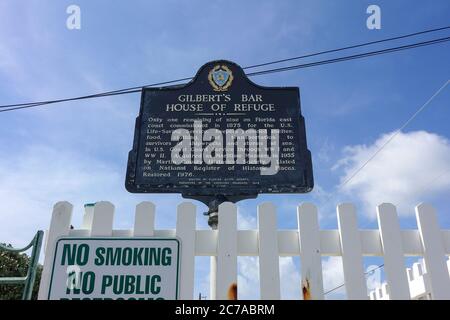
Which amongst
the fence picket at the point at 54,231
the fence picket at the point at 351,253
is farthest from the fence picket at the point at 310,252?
the fence picket at the point at 54,231

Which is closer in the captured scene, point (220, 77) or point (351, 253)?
point (351, 253)

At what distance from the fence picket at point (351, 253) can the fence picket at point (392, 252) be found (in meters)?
0.28

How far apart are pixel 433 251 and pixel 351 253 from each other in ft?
2.97

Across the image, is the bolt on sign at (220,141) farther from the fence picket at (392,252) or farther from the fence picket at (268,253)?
the fence picket at (392,252)

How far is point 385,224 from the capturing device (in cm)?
423

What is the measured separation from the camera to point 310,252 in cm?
407

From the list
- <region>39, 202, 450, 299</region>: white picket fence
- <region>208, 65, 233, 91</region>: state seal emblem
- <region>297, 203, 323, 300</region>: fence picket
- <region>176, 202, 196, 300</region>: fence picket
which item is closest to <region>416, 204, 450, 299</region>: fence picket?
<region>39, 202, 450, 299</region>: white picket fence

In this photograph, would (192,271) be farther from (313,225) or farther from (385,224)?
(385,224)

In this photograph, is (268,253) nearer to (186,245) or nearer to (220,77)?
(186,245)

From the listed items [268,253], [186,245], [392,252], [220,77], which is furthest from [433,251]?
[220,77]

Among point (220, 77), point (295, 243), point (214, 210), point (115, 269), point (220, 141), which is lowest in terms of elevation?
point (115, 269)

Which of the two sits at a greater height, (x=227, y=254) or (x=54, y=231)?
(x=54, y=231)
